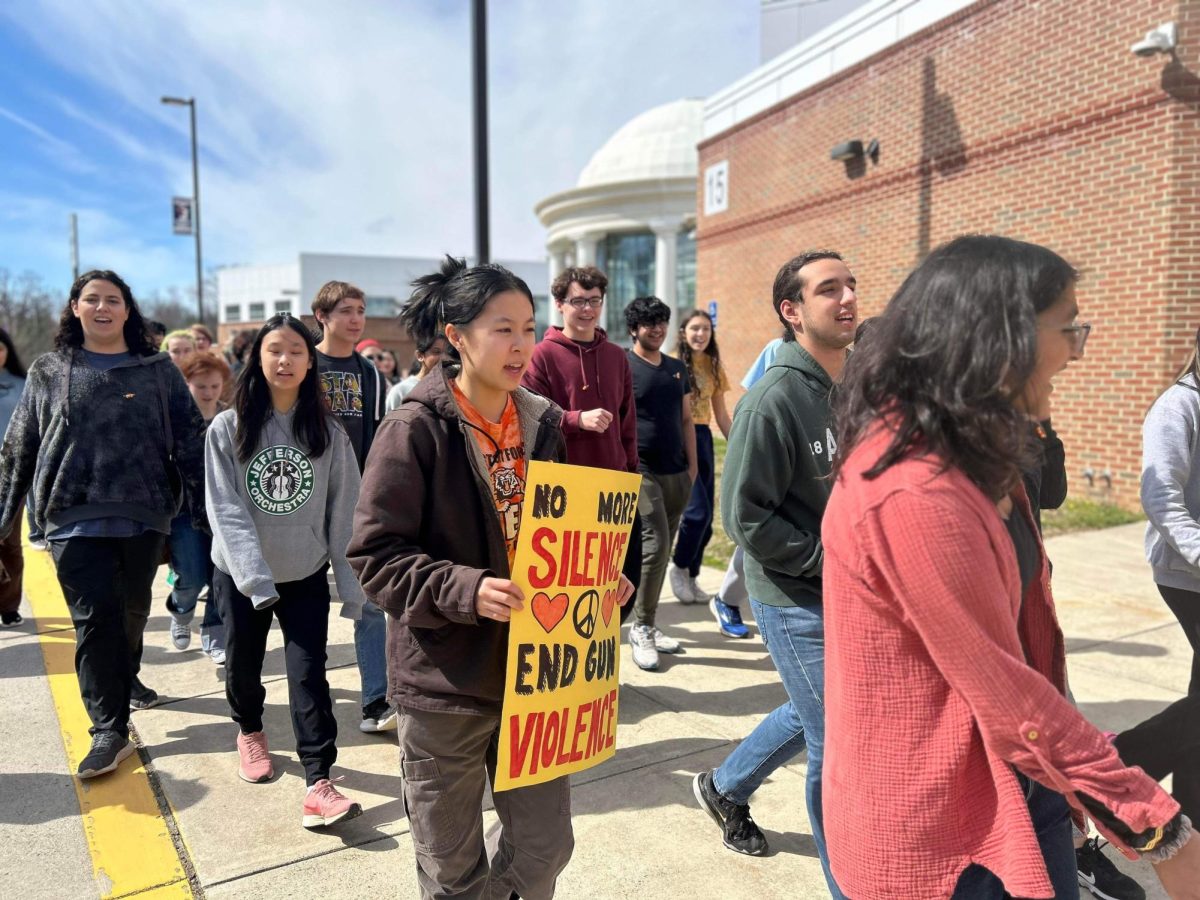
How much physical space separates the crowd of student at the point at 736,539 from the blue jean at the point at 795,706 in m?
0.01

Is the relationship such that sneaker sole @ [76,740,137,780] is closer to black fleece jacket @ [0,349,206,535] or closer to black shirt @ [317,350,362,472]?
black fleece jacket @ [0,349,206,535]

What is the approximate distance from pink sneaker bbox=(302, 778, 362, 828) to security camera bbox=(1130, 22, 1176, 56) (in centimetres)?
936

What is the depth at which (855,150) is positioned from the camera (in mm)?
12633

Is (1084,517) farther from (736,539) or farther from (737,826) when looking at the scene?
(736,539)

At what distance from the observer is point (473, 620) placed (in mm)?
1949

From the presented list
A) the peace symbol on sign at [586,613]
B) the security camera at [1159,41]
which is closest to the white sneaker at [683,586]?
the peace symbol on sign at [586,613]

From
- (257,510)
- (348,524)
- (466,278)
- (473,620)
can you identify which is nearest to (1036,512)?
(473,620)

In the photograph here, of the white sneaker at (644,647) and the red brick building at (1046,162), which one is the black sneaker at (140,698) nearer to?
the white sneaker at (644,647)

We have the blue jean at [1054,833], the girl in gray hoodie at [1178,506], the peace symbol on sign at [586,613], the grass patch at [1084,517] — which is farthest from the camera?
the grass patch at [1084,517]

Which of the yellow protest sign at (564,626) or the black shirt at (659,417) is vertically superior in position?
the black shirt at (659,417)

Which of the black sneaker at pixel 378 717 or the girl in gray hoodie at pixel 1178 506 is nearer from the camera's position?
the girl in gray hoodie at pixel 1178 506

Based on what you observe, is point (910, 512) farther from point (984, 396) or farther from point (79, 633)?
point (79, 633)

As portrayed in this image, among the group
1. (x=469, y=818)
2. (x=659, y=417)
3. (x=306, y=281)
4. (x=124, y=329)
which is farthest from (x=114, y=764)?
(x=306, y=281)

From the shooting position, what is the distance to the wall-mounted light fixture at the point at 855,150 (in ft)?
40.6
